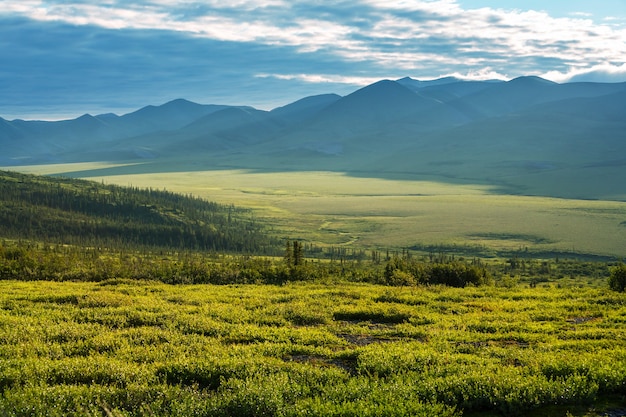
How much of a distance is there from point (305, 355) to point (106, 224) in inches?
6250

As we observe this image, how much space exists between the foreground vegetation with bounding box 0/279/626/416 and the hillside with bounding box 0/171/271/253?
119 metres

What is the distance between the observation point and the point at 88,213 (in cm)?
Result: 17850

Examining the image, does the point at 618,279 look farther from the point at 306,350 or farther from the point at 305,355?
the point at 305,355

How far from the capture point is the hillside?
14638 centimetres

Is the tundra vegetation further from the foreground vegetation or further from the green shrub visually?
the green shrub

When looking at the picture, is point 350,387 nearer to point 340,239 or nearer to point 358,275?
point 358,275

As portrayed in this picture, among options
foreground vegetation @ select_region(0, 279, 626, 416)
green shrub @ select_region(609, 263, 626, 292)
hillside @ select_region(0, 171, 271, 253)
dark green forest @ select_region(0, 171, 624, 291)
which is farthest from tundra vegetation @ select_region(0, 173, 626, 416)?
hillside @ select_region(0, 171, 271, 253)

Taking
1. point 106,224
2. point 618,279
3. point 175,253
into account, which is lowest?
point 175,253

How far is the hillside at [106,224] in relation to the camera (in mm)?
146375

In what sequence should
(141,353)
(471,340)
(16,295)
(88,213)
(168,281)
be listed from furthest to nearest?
(88,213), (168,281), (16,295), (471,340), (141,353)

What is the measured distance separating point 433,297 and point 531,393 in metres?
14.1

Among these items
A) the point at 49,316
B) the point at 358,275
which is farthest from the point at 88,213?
the point at 49,316

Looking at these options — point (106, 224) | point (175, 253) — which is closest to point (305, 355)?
point (175, 253)

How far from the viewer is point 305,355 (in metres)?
14.4
